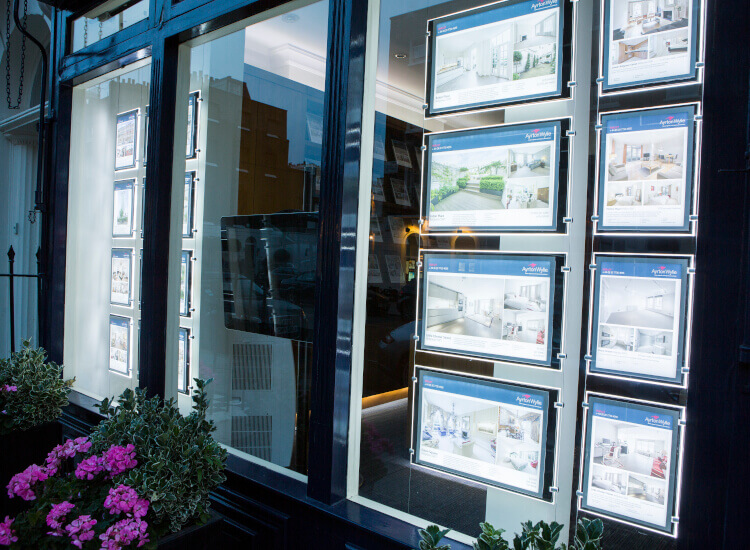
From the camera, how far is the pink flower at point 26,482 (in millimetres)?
1879

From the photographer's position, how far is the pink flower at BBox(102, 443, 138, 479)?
1.87 meters

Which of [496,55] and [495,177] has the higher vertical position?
[496,55]

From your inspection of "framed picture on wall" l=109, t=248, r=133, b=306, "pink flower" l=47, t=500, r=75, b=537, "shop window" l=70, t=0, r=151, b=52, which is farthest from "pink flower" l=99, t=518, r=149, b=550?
"shop window" l=70, t=0, r=151, b=52

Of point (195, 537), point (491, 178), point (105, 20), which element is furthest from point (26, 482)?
point (105, 20)

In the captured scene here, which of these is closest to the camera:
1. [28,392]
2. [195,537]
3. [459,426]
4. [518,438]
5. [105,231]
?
[518,438]

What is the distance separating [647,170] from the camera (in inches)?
52.4

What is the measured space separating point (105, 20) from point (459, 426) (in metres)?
3.18

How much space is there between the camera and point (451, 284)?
169 centimetres

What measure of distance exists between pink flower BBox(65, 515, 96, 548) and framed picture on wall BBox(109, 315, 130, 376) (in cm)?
165

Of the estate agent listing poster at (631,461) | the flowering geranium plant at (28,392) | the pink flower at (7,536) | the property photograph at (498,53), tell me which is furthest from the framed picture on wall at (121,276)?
the estate agent listing poster at (631,461)

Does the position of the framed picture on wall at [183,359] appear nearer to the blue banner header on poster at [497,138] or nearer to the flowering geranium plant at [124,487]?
the flowering geranium plant at [124,487]

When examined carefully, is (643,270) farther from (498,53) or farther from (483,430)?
(498,53)

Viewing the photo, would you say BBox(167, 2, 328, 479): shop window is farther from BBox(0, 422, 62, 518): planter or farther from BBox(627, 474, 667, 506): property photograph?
BBox(627, 474, 667, 506): property photograph

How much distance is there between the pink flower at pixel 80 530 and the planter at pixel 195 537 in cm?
22
